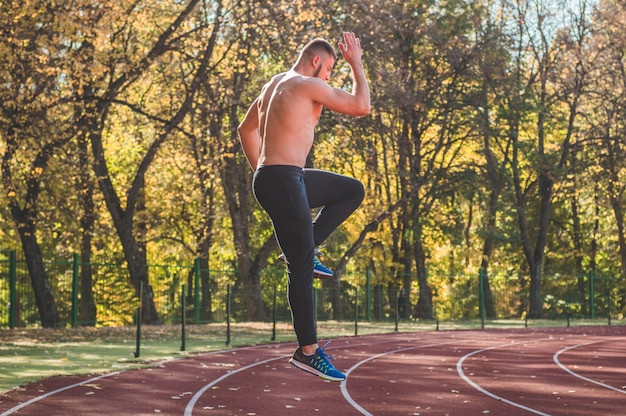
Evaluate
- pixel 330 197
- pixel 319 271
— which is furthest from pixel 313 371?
pixel 330 197

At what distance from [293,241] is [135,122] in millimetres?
27635

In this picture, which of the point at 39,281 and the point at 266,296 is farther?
the point at 266,296

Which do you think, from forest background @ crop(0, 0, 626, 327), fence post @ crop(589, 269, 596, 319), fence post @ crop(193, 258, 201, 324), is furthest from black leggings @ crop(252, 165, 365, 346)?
fence post @ crop(589, 269, 596, 319)

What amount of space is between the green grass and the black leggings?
9082 mm

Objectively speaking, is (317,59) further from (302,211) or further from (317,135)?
(317,135)

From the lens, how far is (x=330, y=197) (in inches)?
188

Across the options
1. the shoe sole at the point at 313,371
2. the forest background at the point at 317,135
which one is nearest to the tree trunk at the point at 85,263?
the forest background at the point at 317,135

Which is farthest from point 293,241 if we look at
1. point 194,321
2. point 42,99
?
point 194,321

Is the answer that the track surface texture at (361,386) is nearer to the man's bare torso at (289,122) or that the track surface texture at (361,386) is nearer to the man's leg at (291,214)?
the man's leg at (291,214)

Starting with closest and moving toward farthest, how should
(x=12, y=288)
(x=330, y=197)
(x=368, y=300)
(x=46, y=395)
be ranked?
(x=330, y=197)
(x=46, y=395)
(x=12, y=288)
(x=368, y=300)

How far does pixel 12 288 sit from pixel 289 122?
965 inches

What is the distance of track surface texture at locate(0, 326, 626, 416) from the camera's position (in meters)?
11.5

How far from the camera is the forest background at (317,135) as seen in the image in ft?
77.5

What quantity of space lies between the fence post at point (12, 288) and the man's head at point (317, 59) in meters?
23.7
